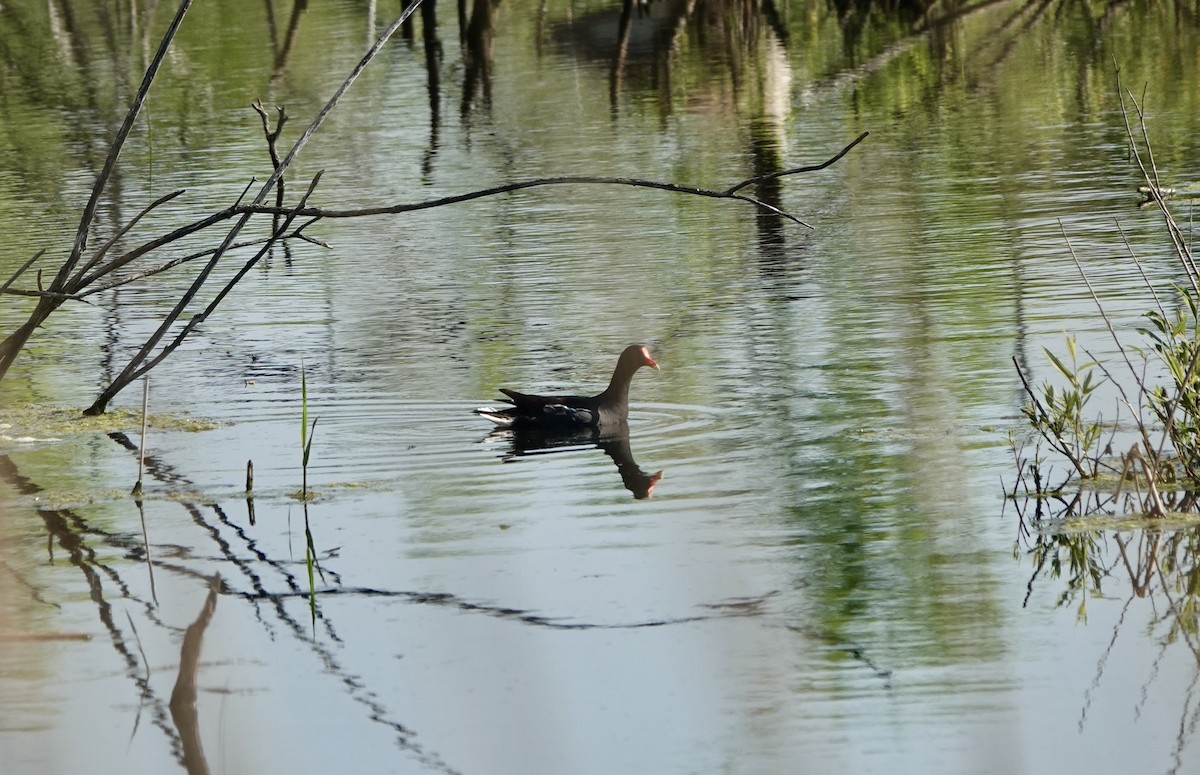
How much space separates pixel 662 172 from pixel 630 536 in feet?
34.8

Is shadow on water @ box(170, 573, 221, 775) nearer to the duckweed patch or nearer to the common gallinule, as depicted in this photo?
the common gallinule

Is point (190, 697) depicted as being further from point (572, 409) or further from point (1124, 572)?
A: point (572, 409)

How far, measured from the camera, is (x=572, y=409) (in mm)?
9336

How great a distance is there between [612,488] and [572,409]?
3.58 ft

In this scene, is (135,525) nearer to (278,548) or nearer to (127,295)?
(278,548)

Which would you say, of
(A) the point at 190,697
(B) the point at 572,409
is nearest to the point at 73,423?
(B) the point at 572,409

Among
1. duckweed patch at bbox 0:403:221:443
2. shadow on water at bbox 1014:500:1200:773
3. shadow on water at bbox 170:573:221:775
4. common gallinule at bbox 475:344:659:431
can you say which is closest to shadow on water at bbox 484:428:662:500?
common gallinule at bbox 475:344:659:431

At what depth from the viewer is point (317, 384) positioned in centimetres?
1049

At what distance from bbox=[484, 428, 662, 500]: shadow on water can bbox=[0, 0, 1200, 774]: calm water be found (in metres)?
0.05

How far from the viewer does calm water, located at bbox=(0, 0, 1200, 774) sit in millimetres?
5551

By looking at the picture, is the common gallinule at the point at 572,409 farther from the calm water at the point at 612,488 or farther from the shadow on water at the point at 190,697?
the shadow on water at the point at 190,697

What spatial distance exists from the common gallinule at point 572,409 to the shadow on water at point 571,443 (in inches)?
1.8

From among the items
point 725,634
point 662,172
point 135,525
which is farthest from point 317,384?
point 662,172

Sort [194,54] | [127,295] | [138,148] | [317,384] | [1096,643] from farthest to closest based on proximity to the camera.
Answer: [194,54] < [138,148] < [127,295] < [317,384] < [1096,643]
